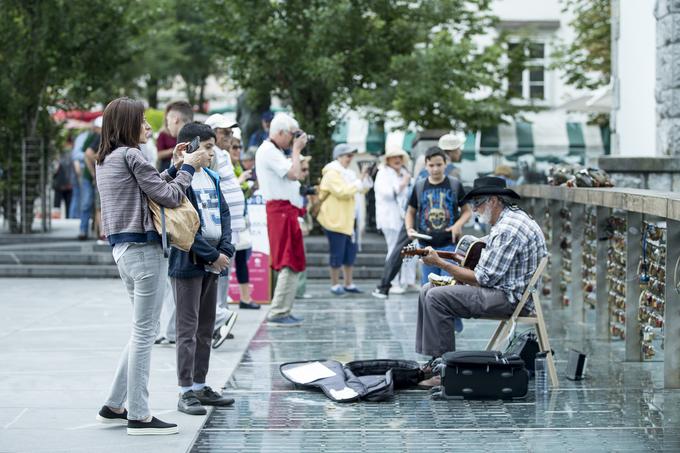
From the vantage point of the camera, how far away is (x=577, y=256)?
12.1 m

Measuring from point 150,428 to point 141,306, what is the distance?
67cm

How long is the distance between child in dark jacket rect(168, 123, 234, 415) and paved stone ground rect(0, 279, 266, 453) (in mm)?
243

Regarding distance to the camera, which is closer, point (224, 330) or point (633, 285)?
point (633, 285)

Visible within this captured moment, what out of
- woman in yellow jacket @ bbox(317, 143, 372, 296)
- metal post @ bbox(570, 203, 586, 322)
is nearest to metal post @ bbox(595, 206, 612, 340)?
metal post @ bbox(570, 203, 586, 322)

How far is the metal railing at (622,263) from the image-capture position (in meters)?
8.44

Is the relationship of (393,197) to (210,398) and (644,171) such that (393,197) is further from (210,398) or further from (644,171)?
(210,398)

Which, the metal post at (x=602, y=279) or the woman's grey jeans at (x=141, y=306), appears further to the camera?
the metal post at (x=602, y=279)

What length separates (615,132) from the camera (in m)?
18.0

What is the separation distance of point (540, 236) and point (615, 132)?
9.87m

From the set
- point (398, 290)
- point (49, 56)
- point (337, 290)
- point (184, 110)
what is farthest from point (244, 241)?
point (49, 56)

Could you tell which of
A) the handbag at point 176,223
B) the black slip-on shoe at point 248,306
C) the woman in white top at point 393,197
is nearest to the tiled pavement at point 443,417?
the handbag at point 176,223

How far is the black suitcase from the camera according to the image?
7910 mm

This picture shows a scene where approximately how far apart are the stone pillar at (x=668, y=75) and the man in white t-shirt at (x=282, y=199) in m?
4.46

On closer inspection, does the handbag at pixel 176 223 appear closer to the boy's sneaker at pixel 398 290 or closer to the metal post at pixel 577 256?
the metal post at pixel 577 256
